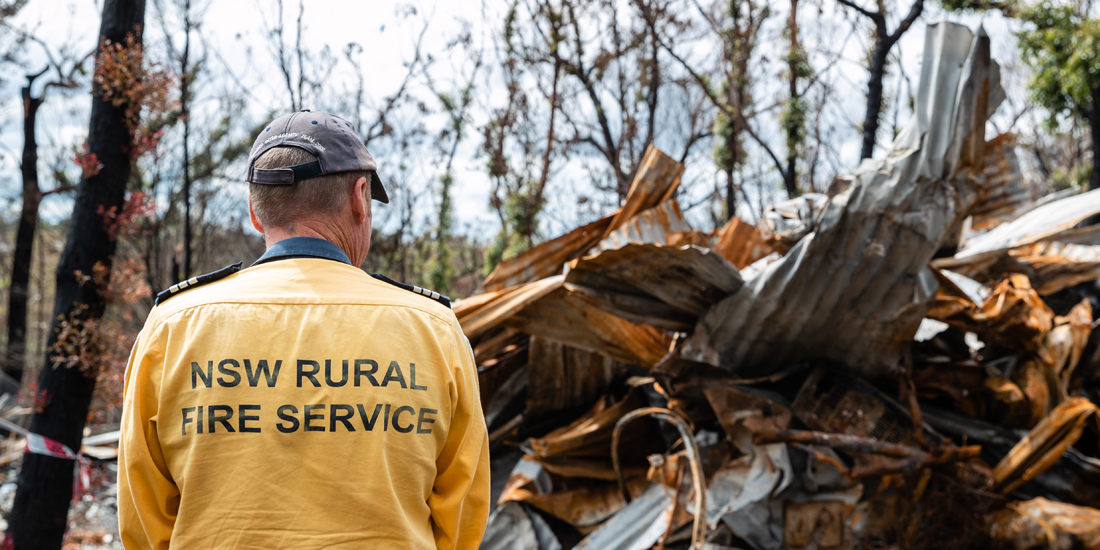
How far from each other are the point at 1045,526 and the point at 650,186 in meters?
3.45

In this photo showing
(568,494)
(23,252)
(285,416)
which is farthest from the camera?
(23,252)

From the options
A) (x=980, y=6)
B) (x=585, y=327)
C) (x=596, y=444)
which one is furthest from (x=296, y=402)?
(x=980, y=6)

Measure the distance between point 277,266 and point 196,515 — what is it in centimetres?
46

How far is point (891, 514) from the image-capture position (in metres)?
4.51

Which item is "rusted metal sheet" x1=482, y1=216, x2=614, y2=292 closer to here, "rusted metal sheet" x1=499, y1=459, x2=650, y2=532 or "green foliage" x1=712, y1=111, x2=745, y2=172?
"rusted metal sheet" x1=499, y1=459, x2=650, y2=532

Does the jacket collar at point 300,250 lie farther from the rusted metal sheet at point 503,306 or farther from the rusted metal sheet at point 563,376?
the rusted metal sheet at point 563,376

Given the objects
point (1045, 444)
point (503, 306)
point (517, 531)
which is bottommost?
point (517, 531)

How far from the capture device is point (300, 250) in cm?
134

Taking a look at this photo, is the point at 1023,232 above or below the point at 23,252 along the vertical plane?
below

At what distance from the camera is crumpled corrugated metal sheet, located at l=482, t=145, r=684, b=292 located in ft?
17.9

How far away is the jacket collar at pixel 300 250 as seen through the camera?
4.38 ft

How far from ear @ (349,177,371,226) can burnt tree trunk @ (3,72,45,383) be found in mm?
12511

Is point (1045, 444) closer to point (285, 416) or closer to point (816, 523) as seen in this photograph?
point (816, 523)

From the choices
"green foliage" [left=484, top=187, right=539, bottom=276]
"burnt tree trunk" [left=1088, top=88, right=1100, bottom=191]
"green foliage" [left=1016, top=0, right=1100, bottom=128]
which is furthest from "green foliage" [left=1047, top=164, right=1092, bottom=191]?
"green foliage" [left=484, top=187, right=539, bottom=276]
